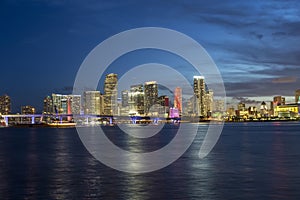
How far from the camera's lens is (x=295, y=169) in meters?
33.5

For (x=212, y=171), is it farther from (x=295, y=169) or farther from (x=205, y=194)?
(x=205, y=194)

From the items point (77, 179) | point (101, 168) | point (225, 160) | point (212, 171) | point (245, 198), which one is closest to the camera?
point (245, 198)

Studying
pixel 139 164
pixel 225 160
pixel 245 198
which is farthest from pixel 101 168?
pixel 245 198

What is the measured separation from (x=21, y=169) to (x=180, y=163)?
42.3 feet

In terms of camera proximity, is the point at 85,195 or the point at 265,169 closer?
the point at 85,195

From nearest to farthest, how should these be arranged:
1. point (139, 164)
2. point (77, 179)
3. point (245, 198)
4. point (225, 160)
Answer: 1. point (245, 198)
2. point (77, 179)
3. point (139, 164)
4. point (225, 160)

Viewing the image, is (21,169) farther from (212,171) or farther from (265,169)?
(265,169)

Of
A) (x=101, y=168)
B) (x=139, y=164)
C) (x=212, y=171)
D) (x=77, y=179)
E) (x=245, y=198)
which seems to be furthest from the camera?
(x=139, y=164)

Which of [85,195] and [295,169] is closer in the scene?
[85,195]

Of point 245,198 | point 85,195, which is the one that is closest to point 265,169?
point 245,198

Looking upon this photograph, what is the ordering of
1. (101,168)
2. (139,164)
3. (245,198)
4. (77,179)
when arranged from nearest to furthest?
(245,198) → (77,179) → (101,168) → (139,164)

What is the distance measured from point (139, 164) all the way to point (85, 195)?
14.6 metres

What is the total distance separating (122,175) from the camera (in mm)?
30781

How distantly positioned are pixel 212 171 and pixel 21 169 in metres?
14.7
